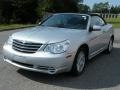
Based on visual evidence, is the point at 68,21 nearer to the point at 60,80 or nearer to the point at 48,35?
the point at 48,35

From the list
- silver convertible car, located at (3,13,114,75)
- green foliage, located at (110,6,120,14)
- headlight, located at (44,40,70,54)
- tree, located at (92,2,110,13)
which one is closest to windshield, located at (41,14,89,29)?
silver convertible car, located at (3,13,114,75)

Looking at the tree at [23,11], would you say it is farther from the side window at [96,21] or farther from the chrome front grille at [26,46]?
the chrome front grille at [26,46]

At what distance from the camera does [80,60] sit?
702cm

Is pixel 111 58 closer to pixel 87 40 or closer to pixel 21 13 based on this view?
pixel 87 40

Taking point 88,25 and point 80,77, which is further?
point 88,25

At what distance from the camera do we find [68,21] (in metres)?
7.99

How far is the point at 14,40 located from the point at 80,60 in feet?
5.44

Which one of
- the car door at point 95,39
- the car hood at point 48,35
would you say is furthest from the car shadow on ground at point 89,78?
the car hood at point 48,35

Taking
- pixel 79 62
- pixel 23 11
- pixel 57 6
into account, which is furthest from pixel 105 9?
pixel 79 62

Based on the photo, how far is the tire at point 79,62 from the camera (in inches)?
265

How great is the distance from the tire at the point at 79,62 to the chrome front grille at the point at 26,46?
39.8 inches

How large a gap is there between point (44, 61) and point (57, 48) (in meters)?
0.42

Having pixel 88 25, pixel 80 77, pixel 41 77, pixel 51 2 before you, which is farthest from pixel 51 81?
pixel 51 2

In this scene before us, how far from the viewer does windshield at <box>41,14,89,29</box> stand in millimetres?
7810
